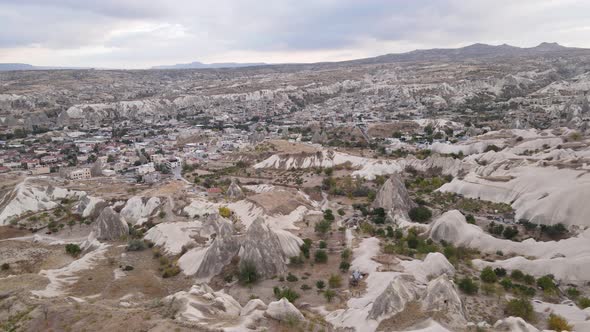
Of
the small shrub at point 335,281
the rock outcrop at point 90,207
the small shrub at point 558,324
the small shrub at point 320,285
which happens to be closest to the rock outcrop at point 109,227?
the rock outcrop at point 90,207

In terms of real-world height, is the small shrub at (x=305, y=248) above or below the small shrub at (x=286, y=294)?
above

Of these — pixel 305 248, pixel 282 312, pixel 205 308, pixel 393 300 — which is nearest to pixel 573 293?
pixel 393 300

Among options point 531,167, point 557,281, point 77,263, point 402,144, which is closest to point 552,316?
point 557,281

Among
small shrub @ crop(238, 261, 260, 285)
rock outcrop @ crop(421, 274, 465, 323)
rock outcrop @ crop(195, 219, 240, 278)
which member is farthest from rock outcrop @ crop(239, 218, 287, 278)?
rock outcrop @ crop(421, 274, 465, 323)

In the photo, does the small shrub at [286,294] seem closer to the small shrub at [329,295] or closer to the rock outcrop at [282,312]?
the small shrub at [329,295]

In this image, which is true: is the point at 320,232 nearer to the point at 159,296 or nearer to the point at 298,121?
the point at 159,296

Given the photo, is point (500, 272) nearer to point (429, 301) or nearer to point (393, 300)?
point (429, 301)
